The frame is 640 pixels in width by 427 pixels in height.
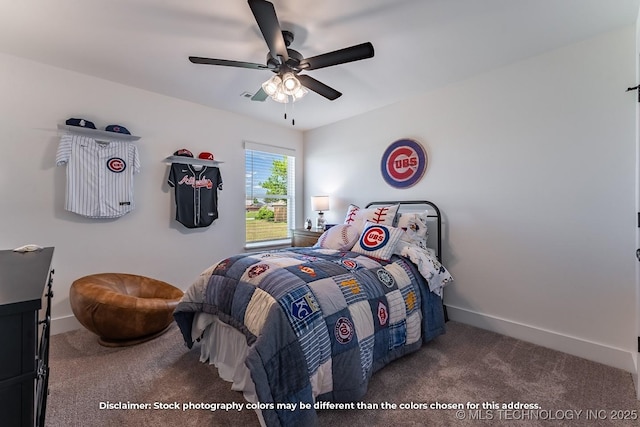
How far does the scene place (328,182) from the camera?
4234 millimetres

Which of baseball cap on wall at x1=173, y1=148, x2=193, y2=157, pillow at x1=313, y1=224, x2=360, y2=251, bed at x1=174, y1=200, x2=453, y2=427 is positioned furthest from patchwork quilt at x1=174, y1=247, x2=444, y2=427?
baseball cap on wall at x1=173, y1=148, x2=193, y2=157

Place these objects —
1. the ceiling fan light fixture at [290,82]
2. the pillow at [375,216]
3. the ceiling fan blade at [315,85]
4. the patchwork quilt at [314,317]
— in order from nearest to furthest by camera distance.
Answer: the patchwork quilt at [314,317], the ceiling fan light fixture at [290,82], the ceiling fan blade at [315,85], the pillow at [375,216]

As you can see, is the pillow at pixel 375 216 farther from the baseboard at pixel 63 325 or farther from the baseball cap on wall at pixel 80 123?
the baseboard at pixel 63 325

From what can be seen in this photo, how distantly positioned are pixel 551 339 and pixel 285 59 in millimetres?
3127

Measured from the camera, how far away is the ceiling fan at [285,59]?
1.57 m

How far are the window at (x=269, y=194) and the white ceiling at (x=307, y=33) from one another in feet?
4.59

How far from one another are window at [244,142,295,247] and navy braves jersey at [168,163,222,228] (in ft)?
1.80

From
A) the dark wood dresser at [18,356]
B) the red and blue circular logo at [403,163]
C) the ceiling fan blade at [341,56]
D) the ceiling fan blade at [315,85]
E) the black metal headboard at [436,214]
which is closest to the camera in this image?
the dark wood dresser at [18,356]

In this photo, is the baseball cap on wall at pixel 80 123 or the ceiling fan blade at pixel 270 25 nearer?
the ceiling fan blade at pixel 270 25

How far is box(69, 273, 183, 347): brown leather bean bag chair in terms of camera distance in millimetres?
2162

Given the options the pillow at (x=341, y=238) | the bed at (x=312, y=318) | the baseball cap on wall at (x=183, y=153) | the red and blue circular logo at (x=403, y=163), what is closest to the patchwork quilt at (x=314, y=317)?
the bed at (x=312, y=318)

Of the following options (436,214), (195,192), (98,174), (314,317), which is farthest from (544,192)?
(98,174)

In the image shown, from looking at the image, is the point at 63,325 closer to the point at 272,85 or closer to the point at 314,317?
the point at 314,317

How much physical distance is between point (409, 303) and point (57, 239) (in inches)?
129
